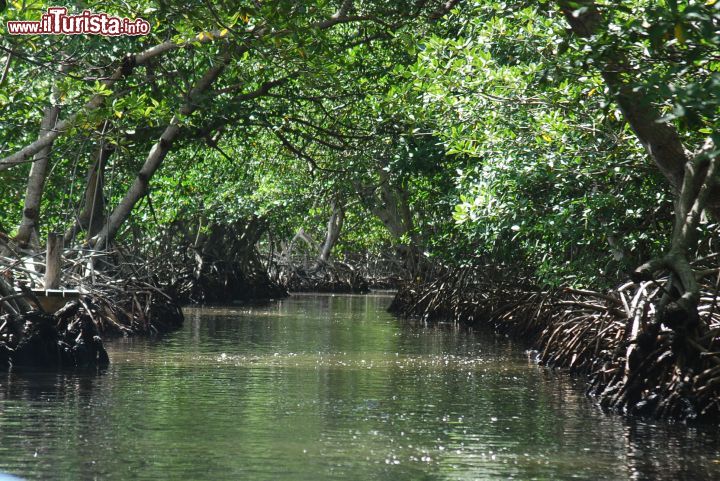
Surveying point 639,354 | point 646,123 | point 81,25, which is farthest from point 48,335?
point 646,123

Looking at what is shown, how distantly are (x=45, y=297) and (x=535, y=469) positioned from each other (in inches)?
244

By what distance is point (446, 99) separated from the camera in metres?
11.2

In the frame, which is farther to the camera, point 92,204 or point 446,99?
point 92,204

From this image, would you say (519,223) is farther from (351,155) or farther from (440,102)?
(351,155)

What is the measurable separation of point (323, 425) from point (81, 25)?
5.79m

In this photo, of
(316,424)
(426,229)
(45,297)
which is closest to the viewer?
(316,424)

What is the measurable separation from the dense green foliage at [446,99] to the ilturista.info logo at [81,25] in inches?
5.0

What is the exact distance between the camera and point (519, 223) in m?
11.9

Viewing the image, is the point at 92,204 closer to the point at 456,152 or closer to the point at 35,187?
the point at 35,187

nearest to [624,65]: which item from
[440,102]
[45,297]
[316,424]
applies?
[316,424]

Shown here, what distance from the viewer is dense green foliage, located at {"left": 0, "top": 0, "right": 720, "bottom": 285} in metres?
7.45

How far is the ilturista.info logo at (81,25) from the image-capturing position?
36.8 ft

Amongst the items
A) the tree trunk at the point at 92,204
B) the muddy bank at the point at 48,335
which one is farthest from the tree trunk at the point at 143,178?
the muddy bank at the point at 48,335

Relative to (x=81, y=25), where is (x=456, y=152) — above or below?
below
